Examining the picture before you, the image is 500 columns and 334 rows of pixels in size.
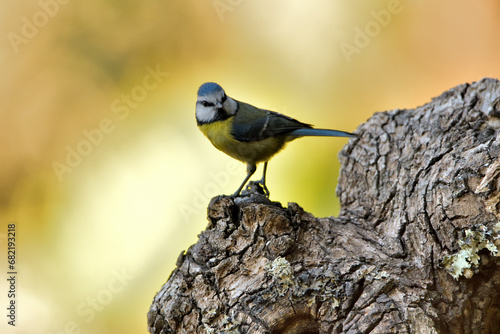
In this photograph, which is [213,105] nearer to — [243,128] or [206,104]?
[206,104]

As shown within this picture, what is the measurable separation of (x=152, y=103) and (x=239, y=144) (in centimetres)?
72

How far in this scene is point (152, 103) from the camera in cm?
262

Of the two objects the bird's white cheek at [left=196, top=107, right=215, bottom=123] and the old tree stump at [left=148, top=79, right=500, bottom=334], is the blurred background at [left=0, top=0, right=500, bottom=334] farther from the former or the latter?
the old tree stump at [left=148, top=79, right=500, bottom=334]

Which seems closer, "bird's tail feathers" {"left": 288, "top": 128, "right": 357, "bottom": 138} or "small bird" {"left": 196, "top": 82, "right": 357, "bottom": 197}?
"bird's tail feathers" {"left": 288, "top": 128, "right": 357, "bottom": 138}

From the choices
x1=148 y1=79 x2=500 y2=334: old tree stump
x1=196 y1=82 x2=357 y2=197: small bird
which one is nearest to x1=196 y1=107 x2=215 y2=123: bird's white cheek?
x1=196 y1=82 x2=357 y2=197: small bird

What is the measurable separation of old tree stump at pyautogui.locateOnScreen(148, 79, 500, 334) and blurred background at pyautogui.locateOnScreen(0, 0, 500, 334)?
0.76 meters

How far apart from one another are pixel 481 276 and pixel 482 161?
0.37m

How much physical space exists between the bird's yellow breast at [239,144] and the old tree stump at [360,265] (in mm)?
466

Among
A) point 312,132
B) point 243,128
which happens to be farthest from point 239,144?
point 312,132

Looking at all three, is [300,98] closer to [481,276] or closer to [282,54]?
[282,54]

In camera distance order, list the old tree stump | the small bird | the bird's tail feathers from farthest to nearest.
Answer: the small bird → the bird's tail feathers → the old tree stump

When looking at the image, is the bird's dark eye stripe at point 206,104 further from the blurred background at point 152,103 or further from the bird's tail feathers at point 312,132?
the blurred background at point 152,103

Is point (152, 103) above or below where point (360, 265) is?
above

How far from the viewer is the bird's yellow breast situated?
2139 millimetres
